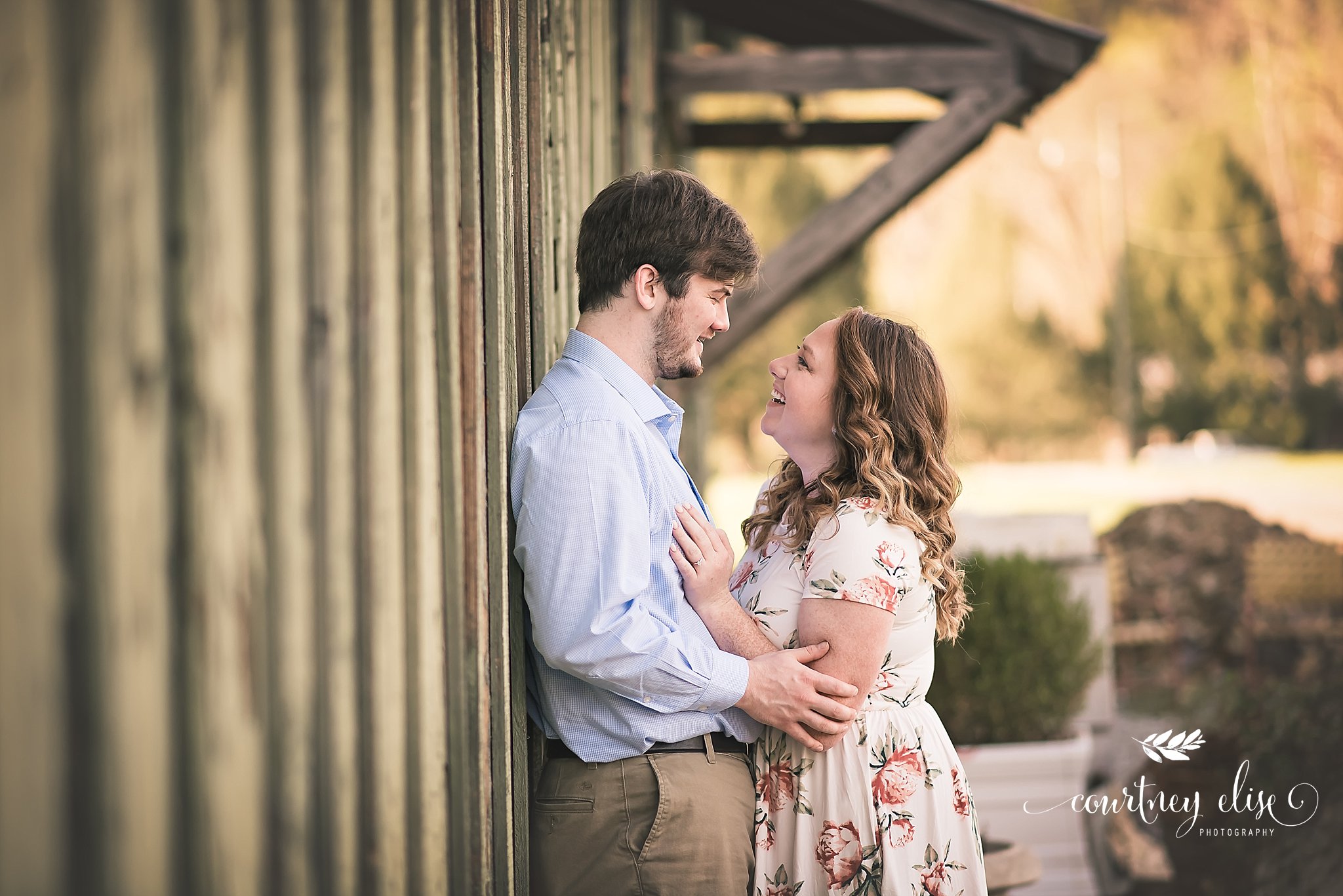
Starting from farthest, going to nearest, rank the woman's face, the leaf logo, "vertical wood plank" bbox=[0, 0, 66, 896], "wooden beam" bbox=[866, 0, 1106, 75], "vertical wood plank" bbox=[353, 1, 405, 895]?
1. the leaf logo
2. "wooden beam" bbox=[866, 0, 1106, 75]
3. the woman's face
4. "vertical wood plank" bbox=[353, 1, 405, 895]
5. "vertical wood plank" bbox=[0, 0, 66, 896]

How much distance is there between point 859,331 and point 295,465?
149 cm

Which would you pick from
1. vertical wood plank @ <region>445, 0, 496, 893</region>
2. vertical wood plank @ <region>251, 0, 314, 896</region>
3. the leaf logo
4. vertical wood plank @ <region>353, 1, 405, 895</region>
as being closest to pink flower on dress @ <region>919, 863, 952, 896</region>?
vertical wood plank @ <region>445, 0, 496, 893</region>

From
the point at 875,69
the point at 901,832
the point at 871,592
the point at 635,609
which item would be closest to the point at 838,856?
the point at 901,832

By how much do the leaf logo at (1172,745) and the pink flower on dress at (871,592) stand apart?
3326mm

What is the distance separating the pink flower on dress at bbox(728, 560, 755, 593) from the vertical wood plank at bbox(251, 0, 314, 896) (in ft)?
4.56

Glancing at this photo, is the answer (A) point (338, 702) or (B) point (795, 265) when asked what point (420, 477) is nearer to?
(A) point (338, 702)

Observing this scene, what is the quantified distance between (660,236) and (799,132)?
14.3 feet

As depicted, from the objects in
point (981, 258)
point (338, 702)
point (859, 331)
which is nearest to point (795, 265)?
point (859, 331)

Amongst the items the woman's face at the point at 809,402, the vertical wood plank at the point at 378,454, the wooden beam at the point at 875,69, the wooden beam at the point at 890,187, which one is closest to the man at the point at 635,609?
the woman's face at the point at 809,402

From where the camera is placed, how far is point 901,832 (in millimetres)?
2240

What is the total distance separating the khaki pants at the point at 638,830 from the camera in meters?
2.01

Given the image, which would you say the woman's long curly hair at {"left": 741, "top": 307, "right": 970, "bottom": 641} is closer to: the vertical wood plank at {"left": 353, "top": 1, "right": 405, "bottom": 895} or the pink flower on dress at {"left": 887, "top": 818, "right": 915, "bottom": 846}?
the pink flower on dress at {"left": 887, "top": 818, "right": 915, "bottom": 846}

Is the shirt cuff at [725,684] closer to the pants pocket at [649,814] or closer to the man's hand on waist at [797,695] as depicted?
the man's hand on waist at [797,695]

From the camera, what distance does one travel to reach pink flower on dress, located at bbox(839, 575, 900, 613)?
2.19 metres
